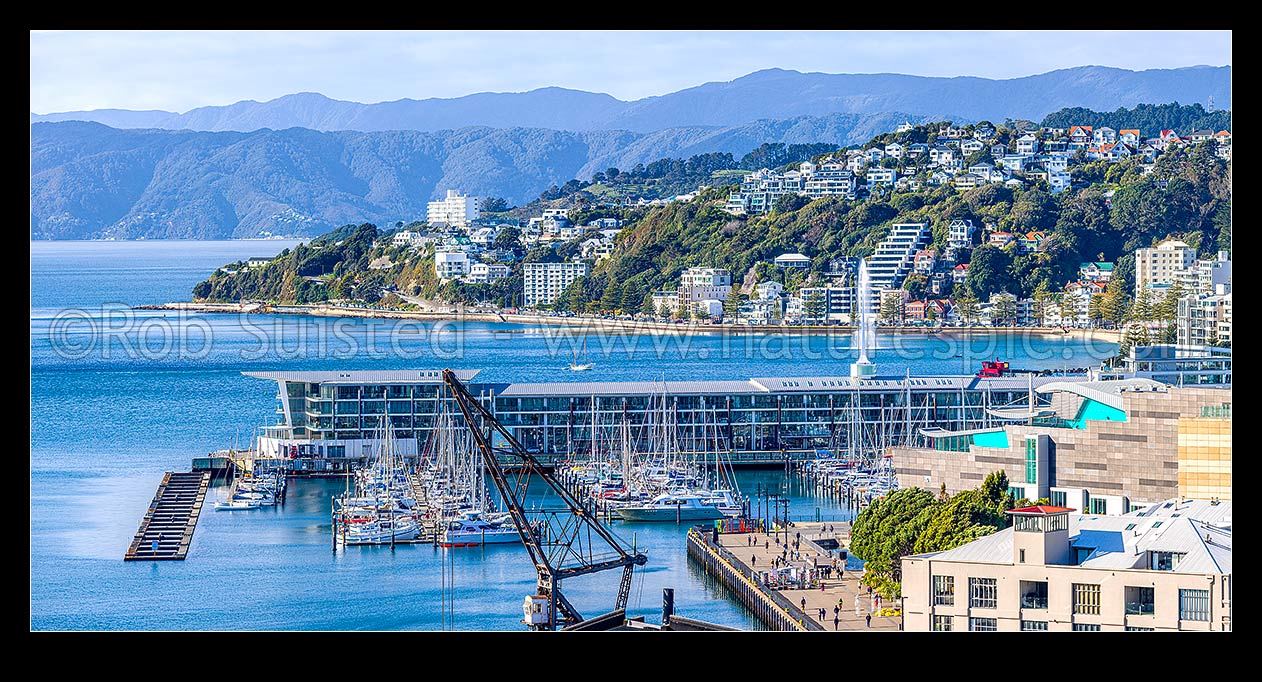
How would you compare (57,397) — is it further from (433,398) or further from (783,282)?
(783,282)

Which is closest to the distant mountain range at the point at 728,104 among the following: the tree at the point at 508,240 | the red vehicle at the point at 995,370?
the tree at the point at 508,240

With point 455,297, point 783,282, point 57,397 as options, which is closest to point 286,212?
point 455,297

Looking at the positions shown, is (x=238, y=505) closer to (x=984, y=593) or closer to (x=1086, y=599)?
(x=984, y=593)

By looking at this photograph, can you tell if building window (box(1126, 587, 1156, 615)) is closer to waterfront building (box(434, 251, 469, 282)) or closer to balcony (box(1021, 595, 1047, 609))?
balcony (box(1021, 595, 1047, 609))

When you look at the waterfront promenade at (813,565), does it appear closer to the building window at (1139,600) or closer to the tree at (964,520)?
the tree at (964,520)

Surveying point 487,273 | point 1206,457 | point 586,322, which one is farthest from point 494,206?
point 1206,457

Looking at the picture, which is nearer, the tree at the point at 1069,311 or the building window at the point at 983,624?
the building window at the point at 983,624
